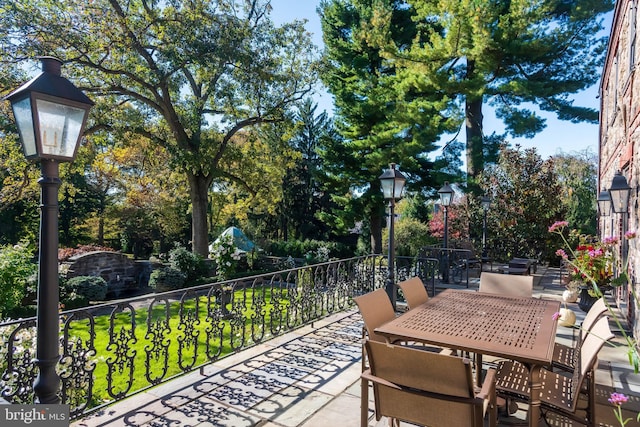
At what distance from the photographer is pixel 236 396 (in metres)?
3.13

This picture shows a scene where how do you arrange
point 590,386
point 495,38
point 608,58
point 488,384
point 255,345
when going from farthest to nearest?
1. point 495,38
2. point 608,58
3. point 255,345
4. point 590,386
5. point 488,384

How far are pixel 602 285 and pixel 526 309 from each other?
326 centimetres

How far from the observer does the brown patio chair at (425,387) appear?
1827mm

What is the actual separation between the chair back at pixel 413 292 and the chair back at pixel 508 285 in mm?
1017

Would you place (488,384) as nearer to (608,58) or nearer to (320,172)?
(608,58)

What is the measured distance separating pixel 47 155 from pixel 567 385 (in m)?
3.52

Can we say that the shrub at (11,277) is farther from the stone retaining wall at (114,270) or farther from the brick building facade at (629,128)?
→ the brick building facade at (629,128)

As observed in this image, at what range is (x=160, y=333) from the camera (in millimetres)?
3240

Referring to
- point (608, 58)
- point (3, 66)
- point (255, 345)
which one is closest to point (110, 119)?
point (3, 66)

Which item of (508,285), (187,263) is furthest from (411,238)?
(508,285)

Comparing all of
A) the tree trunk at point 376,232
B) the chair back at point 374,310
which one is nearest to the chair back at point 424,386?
the chair back at point 374,310

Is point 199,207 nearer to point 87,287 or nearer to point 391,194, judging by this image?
point 87,287

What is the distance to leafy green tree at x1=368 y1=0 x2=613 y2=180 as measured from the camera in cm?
1126

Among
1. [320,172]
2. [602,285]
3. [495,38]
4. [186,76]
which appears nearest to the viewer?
[602,285]
